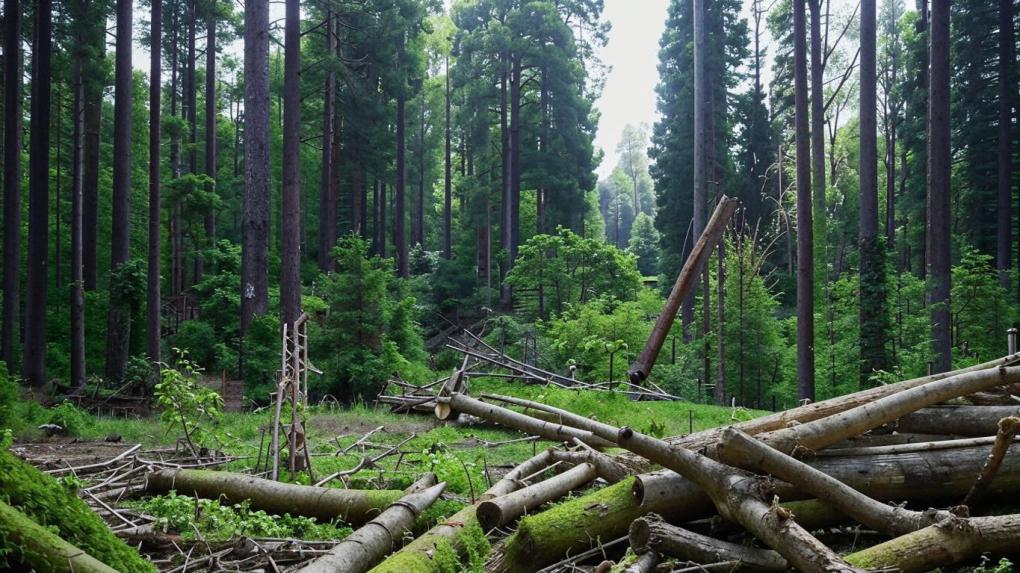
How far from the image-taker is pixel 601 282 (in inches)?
Answer: 1010

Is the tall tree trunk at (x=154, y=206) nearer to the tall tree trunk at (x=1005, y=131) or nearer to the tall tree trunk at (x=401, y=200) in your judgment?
the tall tree trunk at (x=401, y=200)

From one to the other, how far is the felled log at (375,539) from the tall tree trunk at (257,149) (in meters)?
12.3

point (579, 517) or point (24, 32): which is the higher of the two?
point (24, 32)

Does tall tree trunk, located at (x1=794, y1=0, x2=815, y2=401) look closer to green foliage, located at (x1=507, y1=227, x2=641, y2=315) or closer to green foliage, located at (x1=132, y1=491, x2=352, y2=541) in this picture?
green foliage, located at (x1=507, y1=227, x2=641, y2=315)

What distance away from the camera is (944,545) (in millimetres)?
4176

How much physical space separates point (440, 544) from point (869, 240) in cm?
1527

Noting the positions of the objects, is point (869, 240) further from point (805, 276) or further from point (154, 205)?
point (154, 205)

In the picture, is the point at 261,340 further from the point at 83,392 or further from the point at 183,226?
the point at 183,226

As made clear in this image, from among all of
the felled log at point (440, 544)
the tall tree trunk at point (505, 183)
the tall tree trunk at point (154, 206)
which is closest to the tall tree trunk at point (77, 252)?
the tall tree trunk at point (154, 206)

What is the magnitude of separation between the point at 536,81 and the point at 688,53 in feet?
23.5

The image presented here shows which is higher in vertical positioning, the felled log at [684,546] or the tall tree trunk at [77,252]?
the tall tree trunk at [77,252]

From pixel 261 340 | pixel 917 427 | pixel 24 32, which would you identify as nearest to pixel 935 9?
pixel 917 427

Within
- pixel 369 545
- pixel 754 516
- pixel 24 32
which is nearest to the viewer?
pixel 754 516

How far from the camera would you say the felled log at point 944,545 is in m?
4.09
